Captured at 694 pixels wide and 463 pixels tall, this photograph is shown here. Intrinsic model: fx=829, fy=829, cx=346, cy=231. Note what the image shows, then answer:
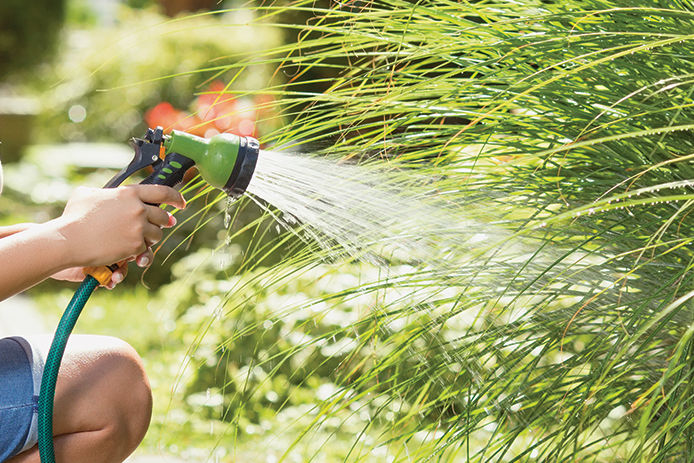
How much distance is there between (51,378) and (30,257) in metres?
0.20

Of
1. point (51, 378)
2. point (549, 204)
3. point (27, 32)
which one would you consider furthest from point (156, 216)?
point (27, 32)

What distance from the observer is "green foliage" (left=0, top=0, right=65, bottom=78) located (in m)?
14.2

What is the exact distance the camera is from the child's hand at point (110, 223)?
1327 millimetres

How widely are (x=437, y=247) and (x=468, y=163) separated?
0.24 m

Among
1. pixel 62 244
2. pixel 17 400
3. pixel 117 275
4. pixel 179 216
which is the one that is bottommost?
pixel 179 216

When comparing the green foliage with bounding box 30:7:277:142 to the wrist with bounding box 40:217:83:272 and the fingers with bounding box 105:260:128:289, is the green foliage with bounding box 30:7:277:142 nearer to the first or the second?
the fingers with bounding box 105:260:128:289

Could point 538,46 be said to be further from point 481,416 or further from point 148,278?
point 148,278

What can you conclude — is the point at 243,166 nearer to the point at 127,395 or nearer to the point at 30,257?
the point at 30,257

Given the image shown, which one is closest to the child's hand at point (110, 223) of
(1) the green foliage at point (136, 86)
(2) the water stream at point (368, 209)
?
(2) the water stream at point (368, 209)

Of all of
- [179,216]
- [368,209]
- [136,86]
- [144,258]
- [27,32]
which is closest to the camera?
[144,258]

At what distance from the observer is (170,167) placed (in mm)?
1401

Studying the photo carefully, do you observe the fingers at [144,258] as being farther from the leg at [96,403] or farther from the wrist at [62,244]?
the leg at [96,403]

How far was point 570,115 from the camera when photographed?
1.43 metres

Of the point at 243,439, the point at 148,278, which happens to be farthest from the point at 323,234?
the point at 148,278
